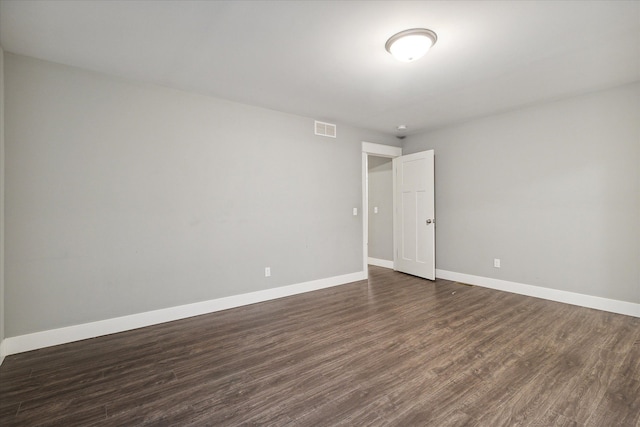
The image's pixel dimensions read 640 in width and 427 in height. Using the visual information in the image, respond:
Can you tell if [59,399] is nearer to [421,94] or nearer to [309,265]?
[309,265]

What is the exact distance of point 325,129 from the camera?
454 centimetres

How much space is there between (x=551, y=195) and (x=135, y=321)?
5.33 m

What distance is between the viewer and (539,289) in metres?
3.94

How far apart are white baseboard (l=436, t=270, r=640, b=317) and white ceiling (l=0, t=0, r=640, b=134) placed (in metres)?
2.55

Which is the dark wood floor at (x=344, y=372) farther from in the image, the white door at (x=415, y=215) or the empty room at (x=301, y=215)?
the white door at (x=415, y=215)

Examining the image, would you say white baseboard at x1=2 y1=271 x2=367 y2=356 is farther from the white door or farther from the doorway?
the doorway

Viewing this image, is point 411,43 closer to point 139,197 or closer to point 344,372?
point 344,372

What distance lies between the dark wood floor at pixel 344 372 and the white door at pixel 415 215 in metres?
1.67

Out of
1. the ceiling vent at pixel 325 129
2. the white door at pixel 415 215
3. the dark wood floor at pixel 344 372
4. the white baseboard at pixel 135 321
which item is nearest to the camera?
the dark wood floor at pixel 344 372

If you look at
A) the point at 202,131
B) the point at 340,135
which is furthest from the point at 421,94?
the point at 202,131

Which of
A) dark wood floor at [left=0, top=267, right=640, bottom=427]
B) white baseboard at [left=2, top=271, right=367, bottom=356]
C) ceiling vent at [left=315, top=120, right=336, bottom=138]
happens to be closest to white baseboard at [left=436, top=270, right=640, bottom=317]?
dark wood floor at [left=0, top=267, right=640, bottom=427]

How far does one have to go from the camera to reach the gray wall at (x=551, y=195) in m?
3.31

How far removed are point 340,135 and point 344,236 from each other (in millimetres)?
1688

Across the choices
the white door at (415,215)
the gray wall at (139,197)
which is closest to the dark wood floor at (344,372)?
the gray wall at (139,197)
